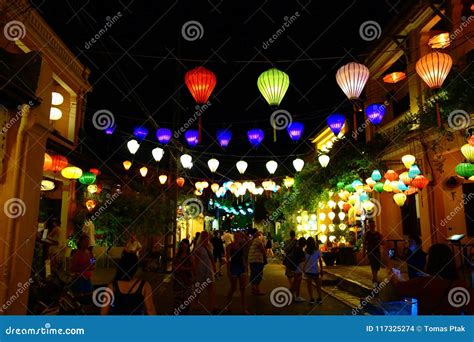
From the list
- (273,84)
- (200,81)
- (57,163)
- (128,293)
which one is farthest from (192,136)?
(128,293)

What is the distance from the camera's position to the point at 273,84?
27.1ft

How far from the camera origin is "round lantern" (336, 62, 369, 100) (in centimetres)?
827

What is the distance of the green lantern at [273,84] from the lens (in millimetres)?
8227

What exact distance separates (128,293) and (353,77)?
6691 millimetres

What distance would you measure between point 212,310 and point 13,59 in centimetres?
665

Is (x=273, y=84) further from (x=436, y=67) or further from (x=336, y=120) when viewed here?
(x=336, y=120)

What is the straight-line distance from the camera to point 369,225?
1778cm

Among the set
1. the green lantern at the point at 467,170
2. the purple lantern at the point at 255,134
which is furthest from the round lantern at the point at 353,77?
the purple lantern at the point at 255,134

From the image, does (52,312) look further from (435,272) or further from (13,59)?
(435,272)

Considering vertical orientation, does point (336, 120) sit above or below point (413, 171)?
above

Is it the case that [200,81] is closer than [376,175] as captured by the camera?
Yes

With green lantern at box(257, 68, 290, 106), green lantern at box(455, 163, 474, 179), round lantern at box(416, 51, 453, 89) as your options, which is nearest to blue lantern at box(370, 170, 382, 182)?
green lantern at box(455, 163, 474, 179)

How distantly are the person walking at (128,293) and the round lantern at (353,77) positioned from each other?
251 inches

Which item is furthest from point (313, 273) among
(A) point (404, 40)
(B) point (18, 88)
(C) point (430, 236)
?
(A) point (404, 40)
